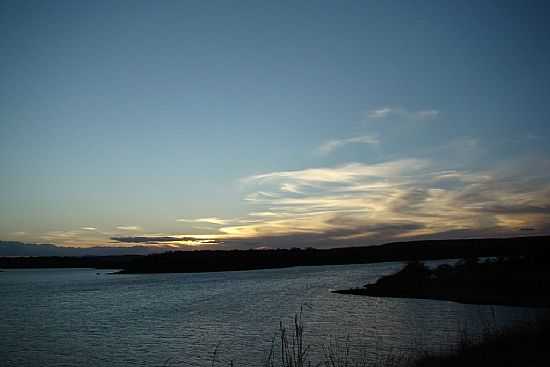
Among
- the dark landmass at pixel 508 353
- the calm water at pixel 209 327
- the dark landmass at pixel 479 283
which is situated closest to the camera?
the dark landmass at pixel 508 353

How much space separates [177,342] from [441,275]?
46333mm

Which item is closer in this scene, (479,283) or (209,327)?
(209,327)

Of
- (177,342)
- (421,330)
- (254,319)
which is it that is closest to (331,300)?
(254,319)

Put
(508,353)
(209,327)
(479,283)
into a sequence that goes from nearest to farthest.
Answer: (508,353)
(209,327)
(479,283)

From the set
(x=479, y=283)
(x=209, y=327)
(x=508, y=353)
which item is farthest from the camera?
(x=479, y=283)

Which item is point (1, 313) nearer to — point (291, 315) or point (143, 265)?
point (291, 315)

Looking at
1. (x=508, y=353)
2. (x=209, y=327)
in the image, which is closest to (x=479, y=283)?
(x=209, y=327)

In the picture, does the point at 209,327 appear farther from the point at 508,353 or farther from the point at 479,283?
the point at 479,283

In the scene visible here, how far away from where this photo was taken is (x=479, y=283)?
5528cm

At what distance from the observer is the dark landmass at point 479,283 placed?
46.0 m

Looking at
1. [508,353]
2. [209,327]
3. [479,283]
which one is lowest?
[209,327]

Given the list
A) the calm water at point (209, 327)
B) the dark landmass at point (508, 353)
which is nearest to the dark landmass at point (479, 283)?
the calm water at point (209, 327)

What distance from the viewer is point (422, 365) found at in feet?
49.1

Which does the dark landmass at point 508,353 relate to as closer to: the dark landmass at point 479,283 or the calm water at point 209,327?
the calm water at point 209,327
